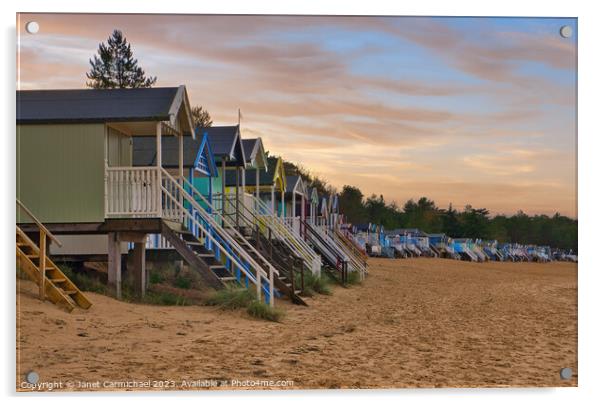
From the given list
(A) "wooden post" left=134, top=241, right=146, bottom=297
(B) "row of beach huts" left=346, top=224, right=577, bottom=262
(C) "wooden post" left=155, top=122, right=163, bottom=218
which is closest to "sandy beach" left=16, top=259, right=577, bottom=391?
(C) "wooden post" left=155, top=122, right=163, bottom=218

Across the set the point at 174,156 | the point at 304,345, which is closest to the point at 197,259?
the point at 304,345

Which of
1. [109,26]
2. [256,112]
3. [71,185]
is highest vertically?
[109,26]

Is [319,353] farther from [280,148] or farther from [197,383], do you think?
[280,148]

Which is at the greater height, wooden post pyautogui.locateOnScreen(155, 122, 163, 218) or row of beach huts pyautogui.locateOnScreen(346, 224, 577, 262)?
wooden post pyautogui.locateOnScreen(155, 122, 163, 218)

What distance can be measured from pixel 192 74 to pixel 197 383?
4727mm

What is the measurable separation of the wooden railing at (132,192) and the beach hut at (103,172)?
19 mm

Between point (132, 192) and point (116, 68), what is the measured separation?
373 centimetres

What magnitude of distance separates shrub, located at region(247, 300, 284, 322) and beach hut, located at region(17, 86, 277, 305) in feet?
2.55

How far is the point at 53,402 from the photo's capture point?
10.1 metres

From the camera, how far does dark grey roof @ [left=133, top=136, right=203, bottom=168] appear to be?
20.9 metres

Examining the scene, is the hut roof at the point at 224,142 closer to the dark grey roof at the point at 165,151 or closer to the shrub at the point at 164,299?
the dark grey roof at the point at 165,151

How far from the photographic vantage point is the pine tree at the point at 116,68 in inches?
459

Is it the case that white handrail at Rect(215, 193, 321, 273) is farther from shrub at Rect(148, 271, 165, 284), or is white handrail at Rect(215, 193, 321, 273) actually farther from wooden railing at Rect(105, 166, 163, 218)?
wooden railing at Rect(105, 166, 163, 218)

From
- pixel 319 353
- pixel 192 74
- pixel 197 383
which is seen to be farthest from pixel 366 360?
pixel 192 74
